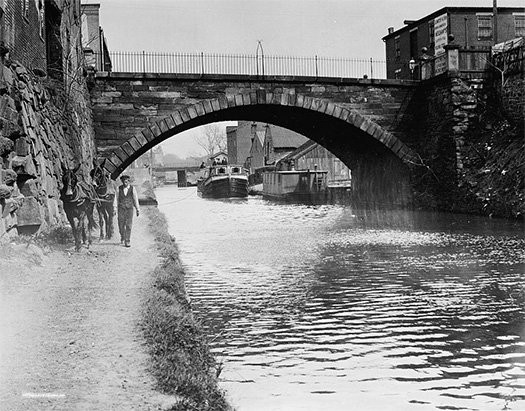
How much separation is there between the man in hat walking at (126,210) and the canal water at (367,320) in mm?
1395

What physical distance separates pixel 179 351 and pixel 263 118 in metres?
26.5

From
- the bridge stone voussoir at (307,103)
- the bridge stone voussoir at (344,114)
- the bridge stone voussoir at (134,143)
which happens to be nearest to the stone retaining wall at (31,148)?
the bridge stone voussoir at (134,143)

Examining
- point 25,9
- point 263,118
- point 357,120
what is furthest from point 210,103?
point 25,9

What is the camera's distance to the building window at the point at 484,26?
37469mm

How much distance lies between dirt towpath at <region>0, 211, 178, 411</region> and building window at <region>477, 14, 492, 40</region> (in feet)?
103

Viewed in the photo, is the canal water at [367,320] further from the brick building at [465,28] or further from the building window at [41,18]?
the brick building at [465,28]

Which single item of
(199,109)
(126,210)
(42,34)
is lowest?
(126,210)

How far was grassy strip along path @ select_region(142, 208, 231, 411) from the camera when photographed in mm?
5098

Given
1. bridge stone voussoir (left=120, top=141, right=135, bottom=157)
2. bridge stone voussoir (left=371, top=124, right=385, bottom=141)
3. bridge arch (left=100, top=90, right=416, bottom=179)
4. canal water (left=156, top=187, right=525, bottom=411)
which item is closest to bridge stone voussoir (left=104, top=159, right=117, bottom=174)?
bridge arch (left=100, top=90, right=416, bottom=179)

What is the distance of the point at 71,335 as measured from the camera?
642 centimetres

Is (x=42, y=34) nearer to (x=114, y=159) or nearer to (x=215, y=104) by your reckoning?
(x=114, y=159)

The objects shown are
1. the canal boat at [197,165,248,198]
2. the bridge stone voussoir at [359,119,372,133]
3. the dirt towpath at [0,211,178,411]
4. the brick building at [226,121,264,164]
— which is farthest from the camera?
the brick building at [226,121,264,164]

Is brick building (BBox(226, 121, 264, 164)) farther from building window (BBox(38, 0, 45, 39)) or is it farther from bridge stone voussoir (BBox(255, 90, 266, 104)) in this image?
building window (BBox(38, 0, 45, 39))

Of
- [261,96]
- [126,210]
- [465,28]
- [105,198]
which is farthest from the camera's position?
[465,28]
